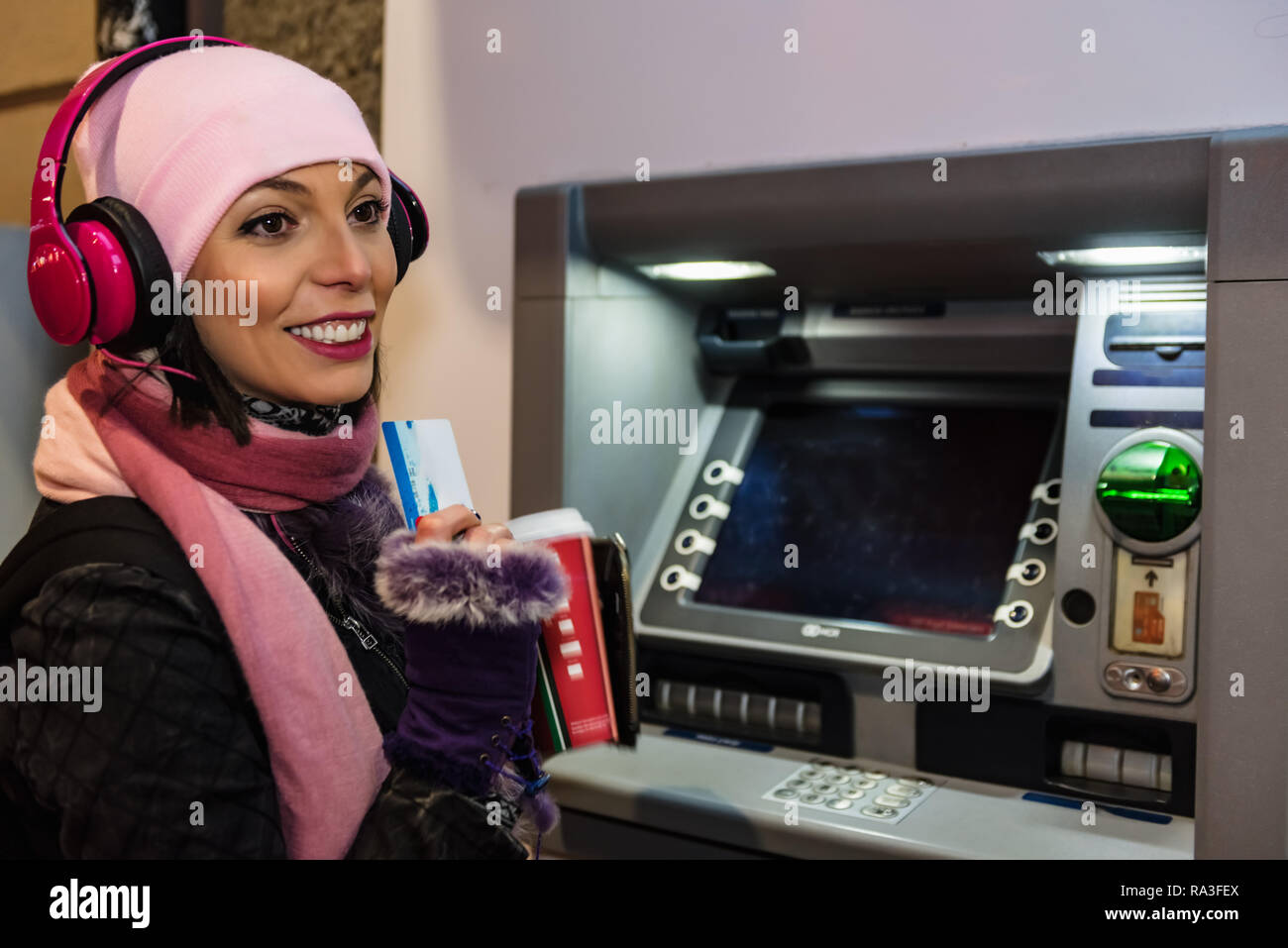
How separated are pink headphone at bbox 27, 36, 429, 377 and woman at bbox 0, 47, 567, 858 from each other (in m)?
0.02

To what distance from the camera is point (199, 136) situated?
1059 millimetres

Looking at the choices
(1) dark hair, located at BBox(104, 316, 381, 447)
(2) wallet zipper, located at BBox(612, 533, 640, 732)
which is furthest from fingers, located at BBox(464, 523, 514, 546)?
(1) dark hair, located at BBox(104, 316, 381, 447)

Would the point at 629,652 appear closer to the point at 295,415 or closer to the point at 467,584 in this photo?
the point at 467,584

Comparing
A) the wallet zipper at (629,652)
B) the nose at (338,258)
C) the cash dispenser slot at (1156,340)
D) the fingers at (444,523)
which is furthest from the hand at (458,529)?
the cash dispenser slot at (1156,340)

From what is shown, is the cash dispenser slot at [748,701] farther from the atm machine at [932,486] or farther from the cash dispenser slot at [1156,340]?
the cash dispenser slot at [1156,340]

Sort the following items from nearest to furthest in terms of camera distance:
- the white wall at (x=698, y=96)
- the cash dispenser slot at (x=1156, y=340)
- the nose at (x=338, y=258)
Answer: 1. the nose at (x=338, y=258)
2. the white wall at (x=698, y=96)
3. the cash dispenser slot at (x=1156, y=340)

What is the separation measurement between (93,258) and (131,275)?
4 cm

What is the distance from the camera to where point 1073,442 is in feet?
5.24

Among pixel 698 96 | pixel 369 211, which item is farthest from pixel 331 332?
pixel 698 96

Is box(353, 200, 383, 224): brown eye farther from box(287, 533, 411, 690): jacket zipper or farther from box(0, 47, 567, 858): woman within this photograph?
box(287, 533, 411, 690): jacket zipper

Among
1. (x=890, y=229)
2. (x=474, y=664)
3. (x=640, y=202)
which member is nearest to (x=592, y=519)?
(x=640, y=202)

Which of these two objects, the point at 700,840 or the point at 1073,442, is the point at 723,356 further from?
the point at 700,840

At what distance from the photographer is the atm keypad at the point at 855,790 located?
1512 mm
